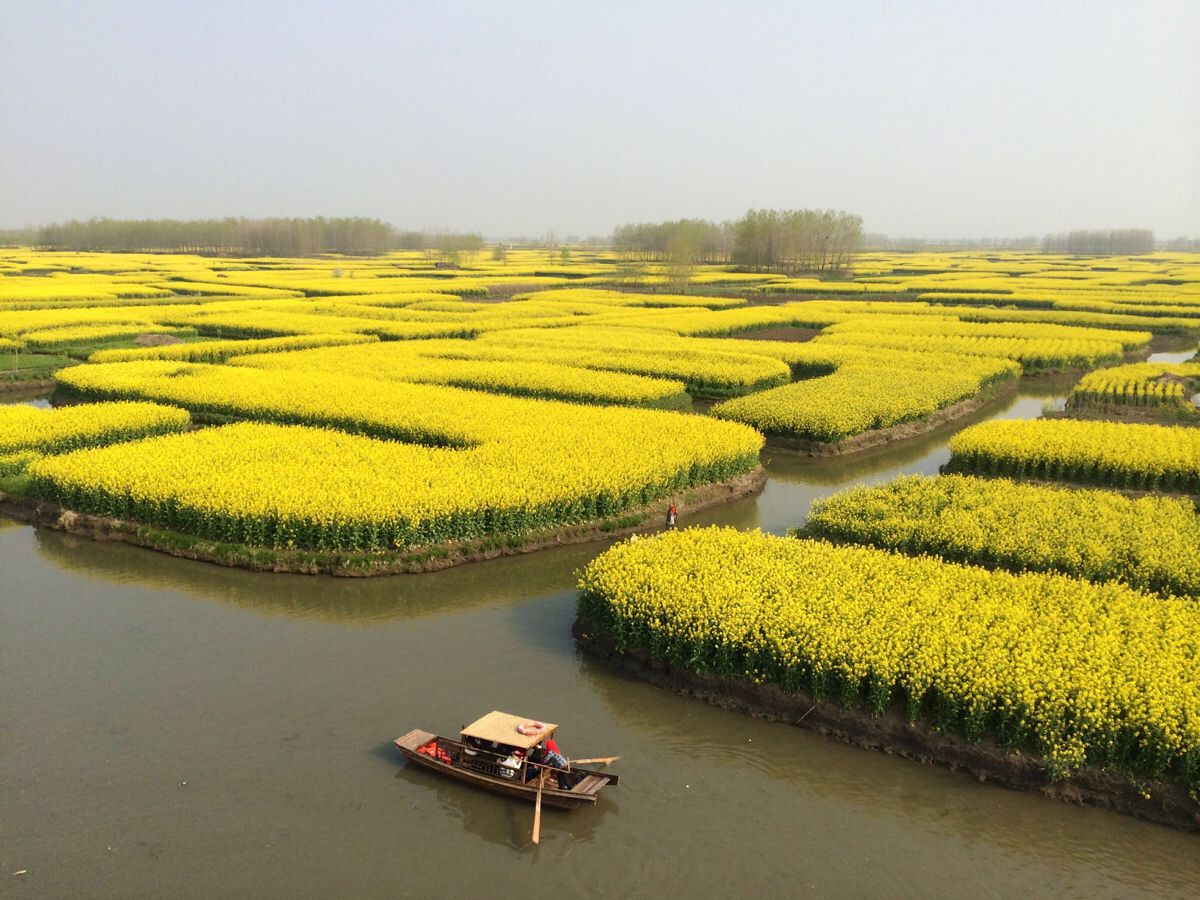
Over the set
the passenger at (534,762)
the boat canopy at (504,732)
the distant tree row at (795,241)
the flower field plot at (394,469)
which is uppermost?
the distant tree row at (795,241)

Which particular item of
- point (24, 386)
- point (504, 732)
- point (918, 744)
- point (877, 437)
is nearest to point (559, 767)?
point (504, 732)

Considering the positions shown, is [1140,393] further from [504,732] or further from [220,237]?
[220,237]

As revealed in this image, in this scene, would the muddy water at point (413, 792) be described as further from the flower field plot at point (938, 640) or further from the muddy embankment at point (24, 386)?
the muddy embankment at point (24, 386)

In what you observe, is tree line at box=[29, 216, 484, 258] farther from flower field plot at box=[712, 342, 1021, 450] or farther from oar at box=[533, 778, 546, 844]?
oar at box=[533, 778, 546, 844]

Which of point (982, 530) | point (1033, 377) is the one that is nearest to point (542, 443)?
point (982, 530)

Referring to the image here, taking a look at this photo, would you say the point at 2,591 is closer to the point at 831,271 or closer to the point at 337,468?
the point at 337,468

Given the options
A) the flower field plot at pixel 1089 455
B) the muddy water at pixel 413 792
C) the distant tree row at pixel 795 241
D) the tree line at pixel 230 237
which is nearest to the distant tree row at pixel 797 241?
the distant tree row at pixel 795 241
